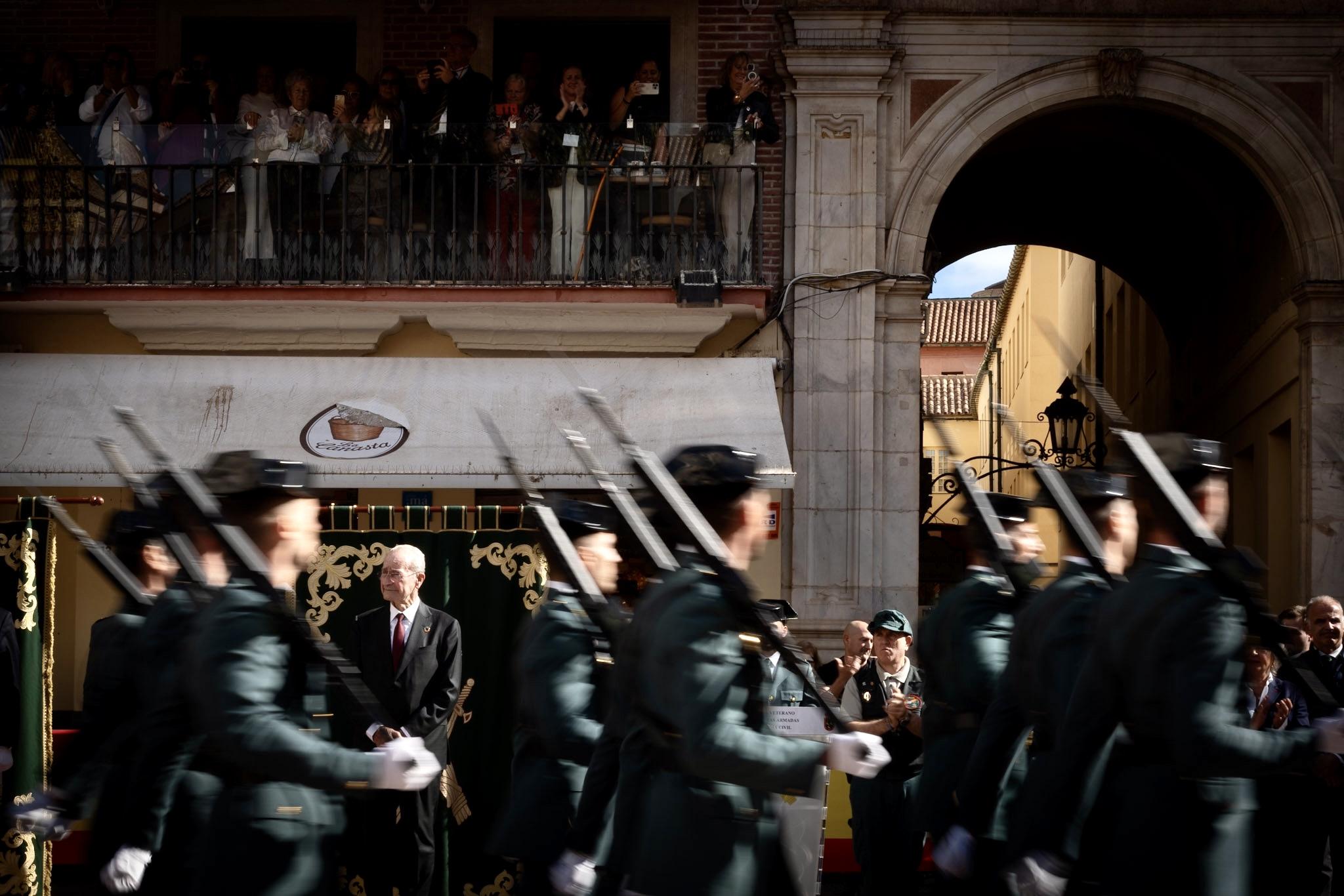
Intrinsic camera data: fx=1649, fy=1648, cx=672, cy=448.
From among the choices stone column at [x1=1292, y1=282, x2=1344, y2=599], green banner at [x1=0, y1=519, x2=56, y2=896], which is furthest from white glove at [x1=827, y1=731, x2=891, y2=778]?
stone column at [x1=1292, y1=282, x2=1344, y2=599]

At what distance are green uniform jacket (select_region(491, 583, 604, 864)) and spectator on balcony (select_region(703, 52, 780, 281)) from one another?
8494 millimetres

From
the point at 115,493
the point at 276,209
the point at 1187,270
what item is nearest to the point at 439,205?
the point at 276,209

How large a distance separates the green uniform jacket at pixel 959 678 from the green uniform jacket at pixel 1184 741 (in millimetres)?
1817

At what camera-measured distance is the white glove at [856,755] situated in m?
4.53

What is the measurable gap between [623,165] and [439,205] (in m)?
1.75

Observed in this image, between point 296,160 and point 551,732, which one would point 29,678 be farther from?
point 296,160

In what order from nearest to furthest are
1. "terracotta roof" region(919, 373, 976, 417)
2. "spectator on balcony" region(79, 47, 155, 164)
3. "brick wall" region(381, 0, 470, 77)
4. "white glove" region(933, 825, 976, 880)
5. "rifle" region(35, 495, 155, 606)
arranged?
"white glove" region(933, 825, 976, 880) < "rifle" region(35, 495, 155, 606) < "spectator on balcony" region(79, 47, 155, 164) < "brick wall" region(381, 0, 470, 77) < "terracotta roof" region(919, 373, 976, 417)

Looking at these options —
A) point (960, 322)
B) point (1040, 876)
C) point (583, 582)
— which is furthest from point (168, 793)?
point (960, 322)

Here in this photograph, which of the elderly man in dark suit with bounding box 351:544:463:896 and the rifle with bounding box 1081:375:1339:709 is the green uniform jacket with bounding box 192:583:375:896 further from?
the elderly man in dark suit with bounding box 351:544:463:896

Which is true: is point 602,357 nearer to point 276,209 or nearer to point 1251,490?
point 276,209

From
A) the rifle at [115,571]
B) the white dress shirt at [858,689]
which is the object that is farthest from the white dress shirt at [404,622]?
the white dress shirt at [858,689]

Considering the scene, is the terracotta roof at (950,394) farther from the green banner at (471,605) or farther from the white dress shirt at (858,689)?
the white dress shirt at (858,689)

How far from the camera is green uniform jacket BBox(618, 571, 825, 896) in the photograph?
4500 mm

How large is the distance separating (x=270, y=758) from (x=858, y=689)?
16.0 ft
